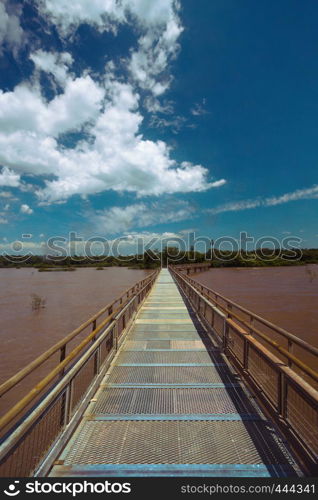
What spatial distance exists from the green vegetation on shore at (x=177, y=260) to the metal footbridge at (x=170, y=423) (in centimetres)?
7092

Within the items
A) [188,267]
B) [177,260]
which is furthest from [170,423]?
[177,260]

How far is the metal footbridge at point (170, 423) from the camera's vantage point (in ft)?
7.30

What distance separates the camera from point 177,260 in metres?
92.8

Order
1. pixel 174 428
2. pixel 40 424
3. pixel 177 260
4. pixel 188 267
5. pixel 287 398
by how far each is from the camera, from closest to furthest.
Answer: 1. pixel 40 424
2. pixel 287 398
3. pixel 174 428
4. pixel 188 267
5. pixel 177 260

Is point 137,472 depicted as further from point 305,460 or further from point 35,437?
point 305,460

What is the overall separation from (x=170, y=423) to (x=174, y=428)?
0.10 m

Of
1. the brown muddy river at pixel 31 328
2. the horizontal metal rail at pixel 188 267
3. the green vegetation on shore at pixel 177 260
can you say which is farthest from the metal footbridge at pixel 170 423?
the green vegetation on shore at pixel 177 260

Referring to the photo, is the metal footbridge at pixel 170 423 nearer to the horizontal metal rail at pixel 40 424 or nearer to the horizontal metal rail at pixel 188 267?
the horizontal metal rail at pixel 40 424

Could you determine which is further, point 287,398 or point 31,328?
point 31,328

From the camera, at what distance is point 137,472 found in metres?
2.22

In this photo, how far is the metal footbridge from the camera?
7.30 ft

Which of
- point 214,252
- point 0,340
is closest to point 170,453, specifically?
point 0,340

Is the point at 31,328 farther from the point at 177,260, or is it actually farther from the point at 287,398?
the point at 177,260

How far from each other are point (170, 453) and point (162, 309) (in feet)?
25.1
